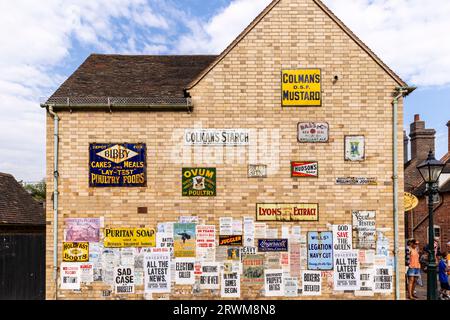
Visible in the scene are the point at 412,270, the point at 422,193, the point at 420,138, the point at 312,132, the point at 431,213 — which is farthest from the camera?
the point at 420,138

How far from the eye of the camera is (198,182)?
8.95 m

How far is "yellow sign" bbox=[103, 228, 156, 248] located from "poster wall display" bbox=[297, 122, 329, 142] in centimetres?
461

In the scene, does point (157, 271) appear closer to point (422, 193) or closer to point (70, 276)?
point (70, 276)

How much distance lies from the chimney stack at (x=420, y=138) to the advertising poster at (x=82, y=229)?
23.4m

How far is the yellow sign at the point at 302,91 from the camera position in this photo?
29.9 feet

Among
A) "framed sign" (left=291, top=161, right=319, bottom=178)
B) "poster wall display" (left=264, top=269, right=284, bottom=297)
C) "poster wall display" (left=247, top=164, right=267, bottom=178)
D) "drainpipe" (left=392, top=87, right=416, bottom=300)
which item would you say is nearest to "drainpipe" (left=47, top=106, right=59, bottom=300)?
"poster wall display" (left=247, top=164, right=267, bottom=178)

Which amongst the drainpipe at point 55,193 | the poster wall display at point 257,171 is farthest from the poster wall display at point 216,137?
the drainpipe at point 55,193

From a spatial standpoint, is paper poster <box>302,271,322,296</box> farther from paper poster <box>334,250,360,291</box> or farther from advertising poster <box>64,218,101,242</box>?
advertising poster <box>64,218,101,242</box>

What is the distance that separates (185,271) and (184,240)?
788 millimetres

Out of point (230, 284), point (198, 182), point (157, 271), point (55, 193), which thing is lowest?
point (230, 284)

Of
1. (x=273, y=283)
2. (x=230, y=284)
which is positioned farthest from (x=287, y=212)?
(x=230, y=284)

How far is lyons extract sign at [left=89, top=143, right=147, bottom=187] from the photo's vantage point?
8.97 metres

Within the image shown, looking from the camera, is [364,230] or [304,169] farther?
[304,169]

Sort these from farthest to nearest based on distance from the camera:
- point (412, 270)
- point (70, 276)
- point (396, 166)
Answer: point (412, 270)
point (396, 166)
point (70, 276)
